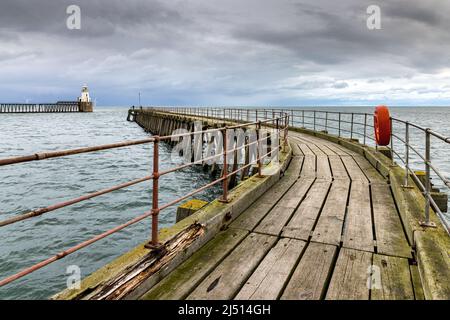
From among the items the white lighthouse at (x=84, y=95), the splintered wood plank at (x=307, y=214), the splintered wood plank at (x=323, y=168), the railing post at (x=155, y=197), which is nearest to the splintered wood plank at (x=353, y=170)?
the splintered wood plank at (x=323, y=168)

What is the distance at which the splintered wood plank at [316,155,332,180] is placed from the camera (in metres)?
7.06

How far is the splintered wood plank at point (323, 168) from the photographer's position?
7.06 metres

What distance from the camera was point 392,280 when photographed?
2.89m

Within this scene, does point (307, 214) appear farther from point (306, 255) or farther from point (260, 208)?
point (306, 255)

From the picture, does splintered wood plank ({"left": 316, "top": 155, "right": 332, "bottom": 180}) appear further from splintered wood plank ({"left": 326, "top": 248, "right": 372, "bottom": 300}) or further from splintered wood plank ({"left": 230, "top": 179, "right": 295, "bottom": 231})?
splintered wood plank ({"left": 326, "top": 248, "right": 372, "bottom": 300})

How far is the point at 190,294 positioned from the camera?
269 centimetres

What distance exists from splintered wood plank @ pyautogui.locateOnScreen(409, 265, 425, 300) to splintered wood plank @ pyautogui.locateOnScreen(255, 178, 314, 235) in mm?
1440

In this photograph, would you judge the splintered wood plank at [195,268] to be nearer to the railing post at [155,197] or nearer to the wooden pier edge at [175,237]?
the wooden pier edge at [175,237]

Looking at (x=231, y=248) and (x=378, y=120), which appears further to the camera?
(x=378, y=120)

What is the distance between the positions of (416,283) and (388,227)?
1379mm

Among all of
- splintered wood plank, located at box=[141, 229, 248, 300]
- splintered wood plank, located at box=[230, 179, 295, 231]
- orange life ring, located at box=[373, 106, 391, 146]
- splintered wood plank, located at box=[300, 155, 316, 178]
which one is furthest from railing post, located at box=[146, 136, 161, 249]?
orange life ring, located at box=[373, 106, 391, 146]
